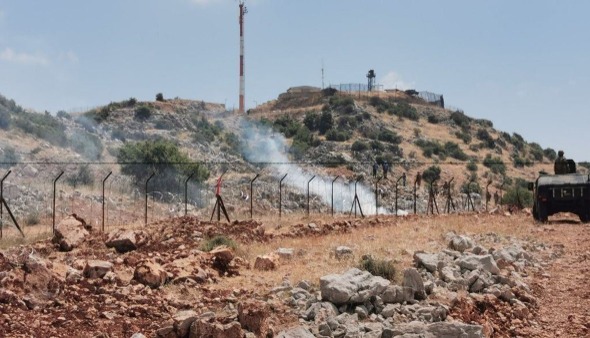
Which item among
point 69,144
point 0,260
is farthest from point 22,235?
point 69,144

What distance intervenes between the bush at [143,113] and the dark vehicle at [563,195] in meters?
50.2

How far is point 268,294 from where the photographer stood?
9.73 meters

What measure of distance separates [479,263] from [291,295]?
413 cm

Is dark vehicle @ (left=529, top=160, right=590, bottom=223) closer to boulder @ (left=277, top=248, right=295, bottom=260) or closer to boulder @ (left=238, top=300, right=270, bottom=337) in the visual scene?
boulder @ (left=277, top=248, right=295, bottom=260)

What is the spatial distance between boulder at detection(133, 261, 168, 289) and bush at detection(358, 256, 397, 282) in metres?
3.48

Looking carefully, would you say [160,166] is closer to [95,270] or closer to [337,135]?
[95,270]

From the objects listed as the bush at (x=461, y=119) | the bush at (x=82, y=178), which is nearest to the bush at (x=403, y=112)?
the bush at (x=461, y=119)

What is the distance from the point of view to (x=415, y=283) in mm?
9789

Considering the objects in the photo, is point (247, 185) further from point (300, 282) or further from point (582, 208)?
point (300, 282)

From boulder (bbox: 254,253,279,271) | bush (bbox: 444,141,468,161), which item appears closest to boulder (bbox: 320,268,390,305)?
boulder (bbox: 254,253,279,271)

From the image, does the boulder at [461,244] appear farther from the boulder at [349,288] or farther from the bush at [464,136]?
the bush at [464,136]

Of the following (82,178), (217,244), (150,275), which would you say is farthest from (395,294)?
(82,178)

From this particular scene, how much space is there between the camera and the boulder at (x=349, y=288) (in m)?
9.05

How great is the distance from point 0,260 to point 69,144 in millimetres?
39133
